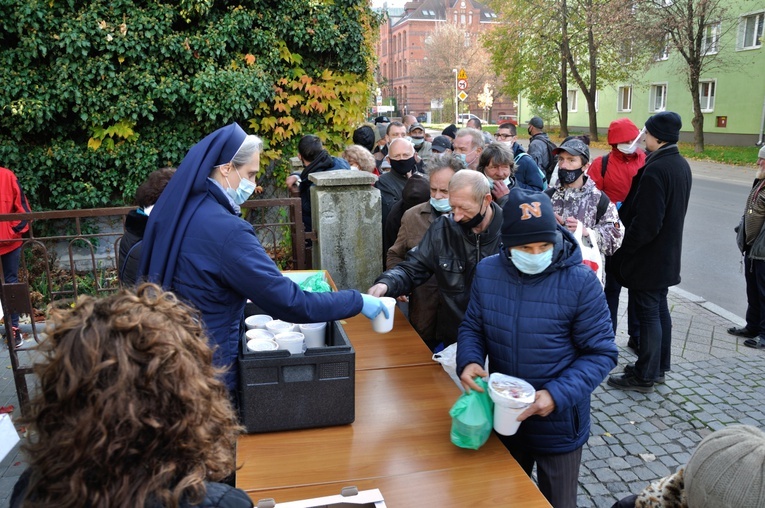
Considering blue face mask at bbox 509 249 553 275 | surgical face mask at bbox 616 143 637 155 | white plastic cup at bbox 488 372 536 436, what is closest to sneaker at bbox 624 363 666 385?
surgical face mask at bbox 616 143 637 155

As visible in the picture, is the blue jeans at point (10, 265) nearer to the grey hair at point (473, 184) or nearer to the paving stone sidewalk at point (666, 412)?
the paving stone sidewalk at point (666, 412)

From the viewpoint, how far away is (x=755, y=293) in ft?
20.3

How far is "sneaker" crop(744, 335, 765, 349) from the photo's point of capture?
19.6 feet

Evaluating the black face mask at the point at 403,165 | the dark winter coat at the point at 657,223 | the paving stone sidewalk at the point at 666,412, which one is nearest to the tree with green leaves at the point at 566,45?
the paving stone sidewalk at the point at 666,412

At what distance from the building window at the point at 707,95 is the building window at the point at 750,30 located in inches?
87.4

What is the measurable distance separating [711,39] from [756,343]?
2496 centimetres

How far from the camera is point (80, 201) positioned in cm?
841

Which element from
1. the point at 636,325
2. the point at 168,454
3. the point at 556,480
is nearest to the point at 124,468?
the point at 168,454

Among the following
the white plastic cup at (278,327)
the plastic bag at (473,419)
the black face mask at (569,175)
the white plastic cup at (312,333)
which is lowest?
the plastic bag at (473,419)

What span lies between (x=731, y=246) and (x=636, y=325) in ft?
18.7

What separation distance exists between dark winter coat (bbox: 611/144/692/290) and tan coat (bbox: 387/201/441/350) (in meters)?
1.77

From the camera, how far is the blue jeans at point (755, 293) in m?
5.97

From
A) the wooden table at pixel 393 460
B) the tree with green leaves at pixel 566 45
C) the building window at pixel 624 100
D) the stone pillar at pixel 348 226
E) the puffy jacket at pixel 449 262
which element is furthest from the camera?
the building window at pixel 624 100

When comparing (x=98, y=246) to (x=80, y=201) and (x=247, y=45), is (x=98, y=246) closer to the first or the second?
(x=80, y=201)
